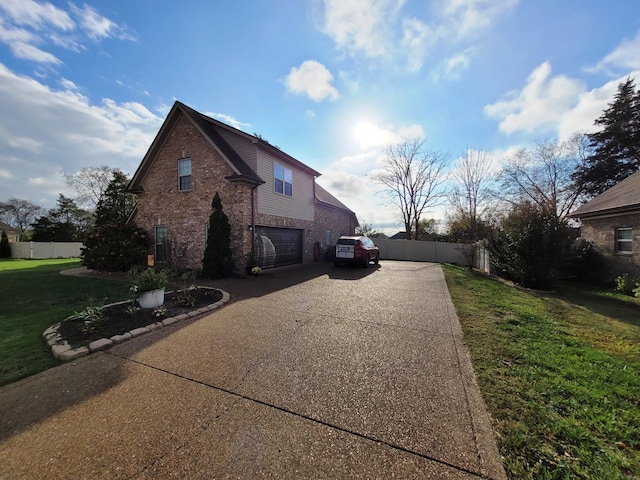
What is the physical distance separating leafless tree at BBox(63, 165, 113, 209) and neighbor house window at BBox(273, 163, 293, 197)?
26560mm

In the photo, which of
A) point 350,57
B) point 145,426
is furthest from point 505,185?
point 145,426

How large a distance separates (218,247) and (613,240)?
16882mm

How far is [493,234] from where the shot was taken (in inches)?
502

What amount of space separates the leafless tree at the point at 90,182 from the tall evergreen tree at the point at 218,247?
2714 cm

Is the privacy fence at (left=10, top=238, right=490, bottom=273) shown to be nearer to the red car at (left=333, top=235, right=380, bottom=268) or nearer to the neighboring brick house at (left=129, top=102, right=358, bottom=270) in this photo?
the red car at (left=333, top=235, right=380, bottom=268)

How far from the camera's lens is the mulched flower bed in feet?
14.8

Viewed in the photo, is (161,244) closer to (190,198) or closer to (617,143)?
(190,198)

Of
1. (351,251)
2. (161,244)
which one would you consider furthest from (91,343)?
(351,251)

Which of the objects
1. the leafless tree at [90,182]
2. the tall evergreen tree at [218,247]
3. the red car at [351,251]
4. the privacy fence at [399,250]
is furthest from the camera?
the leafless tree at [90,182]

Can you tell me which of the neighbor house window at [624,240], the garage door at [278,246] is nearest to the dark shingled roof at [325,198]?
the garage door at [278,246]

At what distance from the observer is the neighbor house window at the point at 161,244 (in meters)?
12.9

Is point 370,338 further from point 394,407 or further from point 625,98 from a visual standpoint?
point 625,98

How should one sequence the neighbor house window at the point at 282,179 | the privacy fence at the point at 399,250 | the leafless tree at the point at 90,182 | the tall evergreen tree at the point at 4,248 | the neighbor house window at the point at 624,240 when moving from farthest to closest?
the leafless tree at the point at 90,182, the tall evergreen tree at the point at 4,248, the privacy fence at the point at 399,250, the neighbor house window at the point at 282,179, the neighbor house window at the point at 624,240

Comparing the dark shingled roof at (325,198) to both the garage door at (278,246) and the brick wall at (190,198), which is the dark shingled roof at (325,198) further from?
the brick wall at (190,198)
